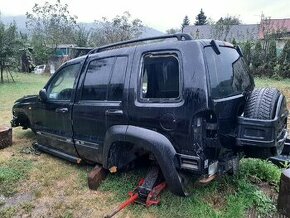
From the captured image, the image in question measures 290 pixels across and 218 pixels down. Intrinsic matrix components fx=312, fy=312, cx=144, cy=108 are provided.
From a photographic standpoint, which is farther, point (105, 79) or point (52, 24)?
point (52, 24)

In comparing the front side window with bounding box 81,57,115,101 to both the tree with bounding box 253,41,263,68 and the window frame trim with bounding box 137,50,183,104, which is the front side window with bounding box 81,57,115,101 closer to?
the window frame trim with bounding box 137,50,183,104

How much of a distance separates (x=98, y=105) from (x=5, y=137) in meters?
2.74

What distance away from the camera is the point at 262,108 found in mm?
3217

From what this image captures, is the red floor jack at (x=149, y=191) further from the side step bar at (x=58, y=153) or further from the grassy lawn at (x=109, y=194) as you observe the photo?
the side step bar at (x=58, y=153)

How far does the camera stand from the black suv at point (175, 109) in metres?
3.12

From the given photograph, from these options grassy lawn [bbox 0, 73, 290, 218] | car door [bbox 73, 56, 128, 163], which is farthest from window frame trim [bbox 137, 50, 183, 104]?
grassy lawn [bbox 0, 73, 290, 218]

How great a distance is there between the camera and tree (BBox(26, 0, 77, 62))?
26.9 metres

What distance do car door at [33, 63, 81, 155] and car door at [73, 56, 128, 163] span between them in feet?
0.70

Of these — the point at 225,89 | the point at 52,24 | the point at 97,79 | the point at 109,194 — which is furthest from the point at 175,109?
the point at 52,24

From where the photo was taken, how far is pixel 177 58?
10.8 feet

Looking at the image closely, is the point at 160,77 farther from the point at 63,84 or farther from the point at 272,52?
the point at 272,52

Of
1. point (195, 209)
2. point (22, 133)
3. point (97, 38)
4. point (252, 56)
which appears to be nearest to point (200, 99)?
point (195, 209)

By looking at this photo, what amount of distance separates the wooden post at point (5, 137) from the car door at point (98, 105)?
2.05 meters

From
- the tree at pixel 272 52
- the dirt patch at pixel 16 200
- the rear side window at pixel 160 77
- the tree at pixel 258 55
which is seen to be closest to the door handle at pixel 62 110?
the dirt patch at pixel 16 200
